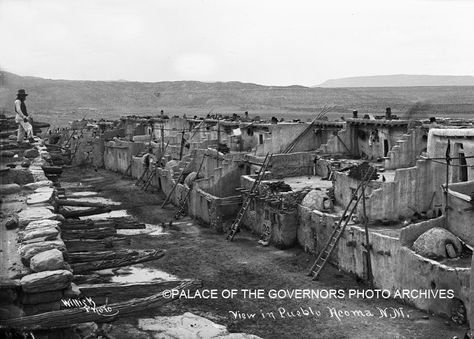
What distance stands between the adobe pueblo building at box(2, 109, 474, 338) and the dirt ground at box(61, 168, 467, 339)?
65 centimetres

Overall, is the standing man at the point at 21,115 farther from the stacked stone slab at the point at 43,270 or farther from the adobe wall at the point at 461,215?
the adobe wall at the point at 461,215

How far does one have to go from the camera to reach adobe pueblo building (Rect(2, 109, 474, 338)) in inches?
A: 700

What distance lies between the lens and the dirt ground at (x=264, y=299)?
16.5 m

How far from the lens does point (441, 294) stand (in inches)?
654

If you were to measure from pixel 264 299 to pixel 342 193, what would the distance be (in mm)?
8207

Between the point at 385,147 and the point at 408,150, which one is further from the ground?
the point at 408,150

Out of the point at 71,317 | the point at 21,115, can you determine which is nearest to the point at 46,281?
the point at 71,317

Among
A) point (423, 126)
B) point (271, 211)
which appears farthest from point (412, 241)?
point (423, 126)

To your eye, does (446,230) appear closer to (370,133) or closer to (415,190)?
(415,190)

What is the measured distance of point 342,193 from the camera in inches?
1012

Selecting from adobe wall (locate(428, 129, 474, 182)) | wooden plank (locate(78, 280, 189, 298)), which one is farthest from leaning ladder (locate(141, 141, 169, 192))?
wooden plank (locate(78, 280, 189, 298))
